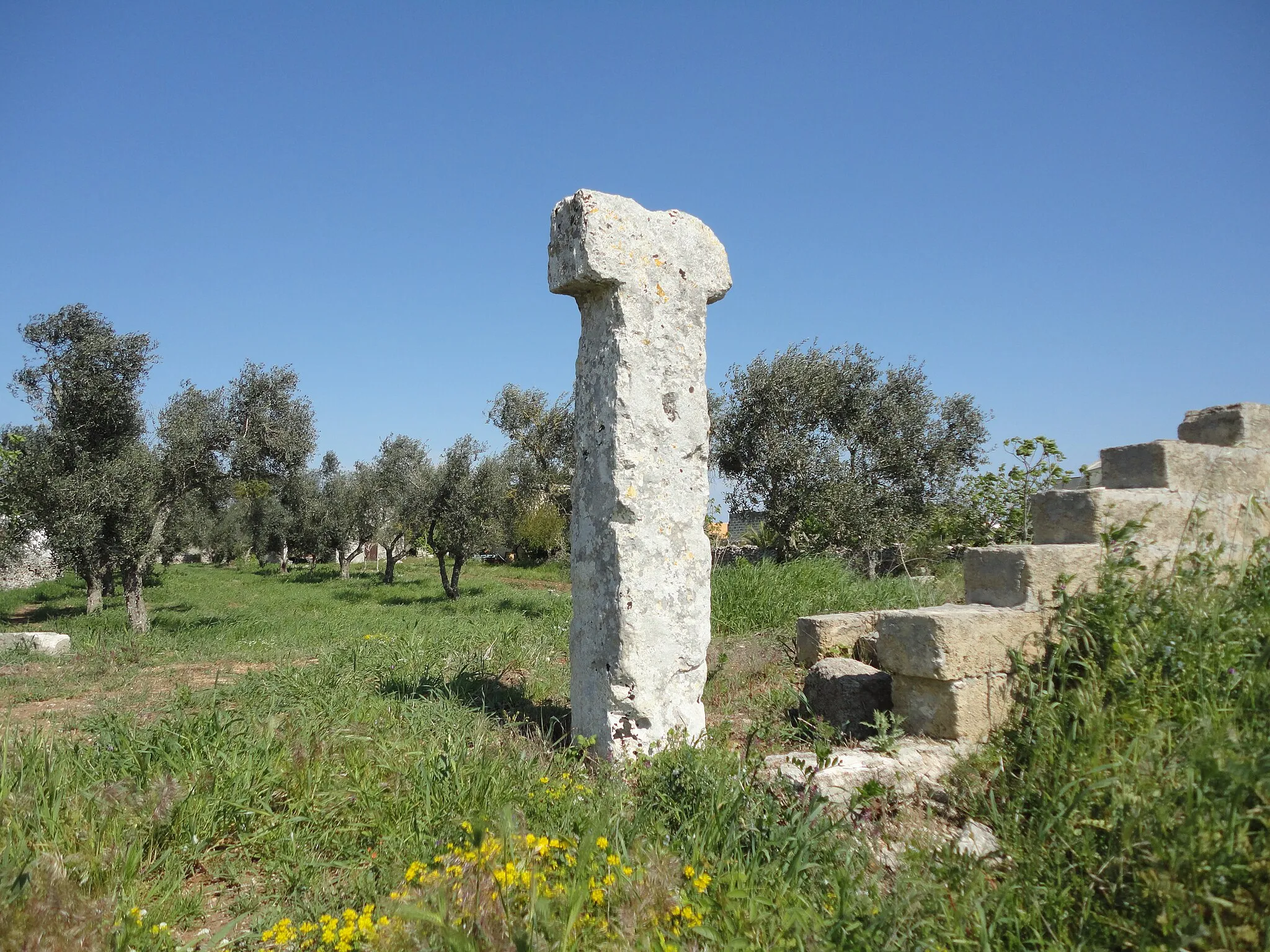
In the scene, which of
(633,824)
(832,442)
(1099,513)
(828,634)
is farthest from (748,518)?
(633,824)

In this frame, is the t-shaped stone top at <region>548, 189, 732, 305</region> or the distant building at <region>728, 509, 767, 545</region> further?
the distant building at <region>728, 509, 767, 545</region>

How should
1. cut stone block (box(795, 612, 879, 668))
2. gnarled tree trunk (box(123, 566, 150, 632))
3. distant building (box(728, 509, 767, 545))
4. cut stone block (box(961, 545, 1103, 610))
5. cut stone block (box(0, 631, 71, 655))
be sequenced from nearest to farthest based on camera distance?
cut stone block (box(961, 545, 1103, 610)), cut stone block (box(795, 612, 879, 668)), cut stone block (box(0, 631, 71, 655)), gnarled tree trunk (box(123, 566, 150, 632)), distant building (box(728, 509, 767, 545))

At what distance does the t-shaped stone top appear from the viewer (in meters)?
4.62

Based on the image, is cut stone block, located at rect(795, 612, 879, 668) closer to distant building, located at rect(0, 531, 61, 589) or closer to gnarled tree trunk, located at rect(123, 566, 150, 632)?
gnarled tree trunk, located at rect(123, 566, 150, 632)

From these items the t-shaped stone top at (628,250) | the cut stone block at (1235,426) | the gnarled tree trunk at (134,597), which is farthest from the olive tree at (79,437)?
the cut stone block at (1235,426)

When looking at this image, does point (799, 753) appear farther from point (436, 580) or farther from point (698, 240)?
point (436, 580)

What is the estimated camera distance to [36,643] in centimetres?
1089

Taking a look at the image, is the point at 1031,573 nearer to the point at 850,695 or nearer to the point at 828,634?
the point at 850,695

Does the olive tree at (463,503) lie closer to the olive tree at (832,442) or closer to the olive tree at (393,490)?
the olive tree at (393,490)

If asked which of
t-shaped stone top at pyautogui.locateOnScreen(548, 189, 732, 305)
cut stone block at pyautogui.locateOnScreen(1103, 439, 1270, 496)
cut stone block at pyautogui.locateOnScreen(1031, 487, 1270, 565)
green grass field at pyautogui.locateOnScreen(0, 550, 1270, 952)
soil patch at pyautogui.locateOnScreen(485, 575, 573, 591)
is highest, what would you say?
t-shaped stone top at pyautogui.locateOnScreen(548, 189, 732, 305)

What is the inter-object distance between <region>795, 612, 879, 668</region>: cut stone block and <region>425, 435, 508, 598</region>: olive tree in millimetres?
15765

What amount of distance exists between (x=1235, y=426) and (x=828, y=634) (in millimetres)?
3647

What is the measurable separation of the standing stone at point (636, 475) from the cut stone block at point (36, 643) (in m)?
10.0

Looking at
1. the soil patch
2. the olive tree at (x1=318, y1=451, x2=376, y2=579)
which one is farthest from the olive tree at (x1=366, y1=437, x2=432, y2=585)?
the soil patch
